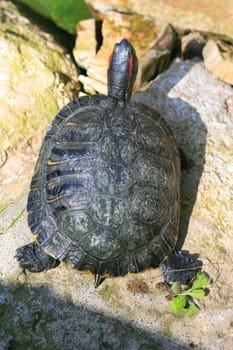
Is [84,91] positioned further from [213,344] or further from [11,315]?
[213,344]

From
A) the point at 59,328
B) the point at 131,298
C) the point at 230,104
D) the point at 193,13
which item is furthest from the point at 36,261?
the point at 193,13

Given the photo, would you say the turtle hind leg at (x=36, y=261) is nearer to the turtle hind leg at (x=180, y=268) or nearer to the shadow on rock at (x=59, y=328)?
the shadow on rock at (x=59, y=328)

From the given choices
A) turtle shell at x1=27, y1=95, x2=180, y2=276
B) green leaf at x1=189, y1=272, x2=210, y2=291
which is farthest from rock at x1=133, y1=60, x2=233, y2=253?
turtle shell at x1=27, y1=95, x2=180, y2=276

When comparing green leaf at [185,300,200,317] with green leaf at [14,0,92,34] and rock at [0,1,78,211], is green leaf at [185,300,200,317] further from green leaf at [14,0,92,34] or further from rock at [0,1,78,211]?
green leaf at [14,0,92,34]

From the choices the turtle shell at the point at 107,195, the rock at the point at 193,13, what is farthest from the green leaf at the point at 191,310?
the rock at the point at 193,13

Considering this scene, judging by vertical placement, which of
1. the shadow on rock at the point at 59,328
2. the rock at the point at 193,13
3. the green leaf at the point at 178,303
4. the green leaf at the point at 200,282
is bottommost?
the shadow on rock at the point at 59,328

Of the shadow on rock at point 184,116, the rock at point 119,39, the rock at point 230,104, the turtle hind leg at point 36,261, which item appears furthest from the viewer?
the rock at point 119,39
